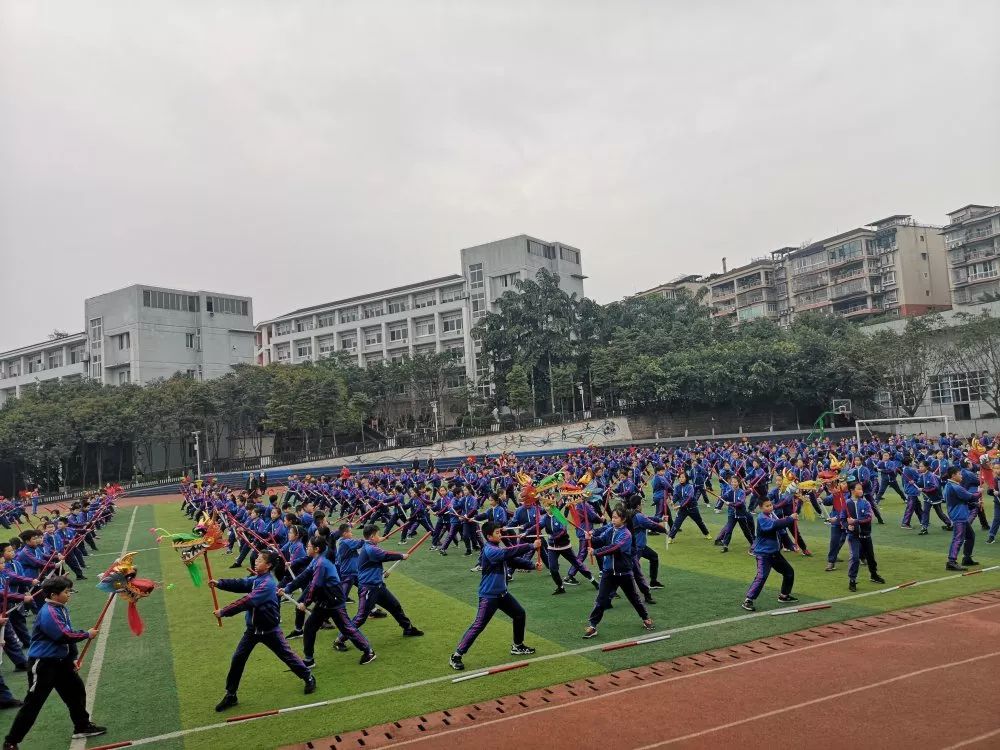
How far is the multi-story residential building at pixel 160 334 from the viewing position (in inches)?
2478

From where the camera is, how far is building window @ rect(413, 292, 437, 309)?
2653 inches

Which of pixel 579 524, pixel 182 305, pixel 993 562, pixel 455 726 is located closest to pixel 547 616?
pixel 579 524

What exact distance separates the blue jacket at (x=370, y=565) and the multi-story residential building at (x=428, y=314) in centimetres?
4678

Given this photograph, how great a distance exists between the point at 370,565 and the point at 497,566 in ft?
6.63

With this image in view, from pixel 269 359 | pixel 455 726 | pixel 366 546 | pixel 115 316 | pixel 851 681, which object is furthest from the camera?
pixel 269 359

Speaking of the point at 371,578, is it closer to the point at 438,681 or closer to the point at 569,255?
the point at 438,681

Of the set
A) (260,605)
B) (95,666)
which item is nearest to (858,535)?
(260,605)

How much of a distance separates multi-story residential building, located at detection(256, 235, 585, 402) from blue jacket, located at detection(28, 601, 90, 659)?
49.5 meters

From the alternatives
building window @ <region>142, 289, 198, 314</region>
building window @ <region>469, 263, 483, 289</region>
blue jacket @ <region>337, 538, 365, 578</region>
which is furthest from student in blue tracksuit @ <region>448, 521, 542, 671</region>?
building window @ <region>142, 289, 198, 314</region>

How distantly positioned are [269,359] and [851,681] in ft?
255

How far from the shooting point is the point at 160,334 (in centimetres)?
6419

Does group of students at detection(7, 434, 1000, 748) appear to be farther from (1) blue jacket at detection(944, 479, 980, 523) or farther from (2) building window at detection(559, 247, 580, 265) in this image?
(2) building window at detection(559, 247, 580, 265)

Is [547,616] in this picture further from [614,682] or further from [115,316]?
[115,316]

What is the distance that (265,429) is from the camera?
53750mm
